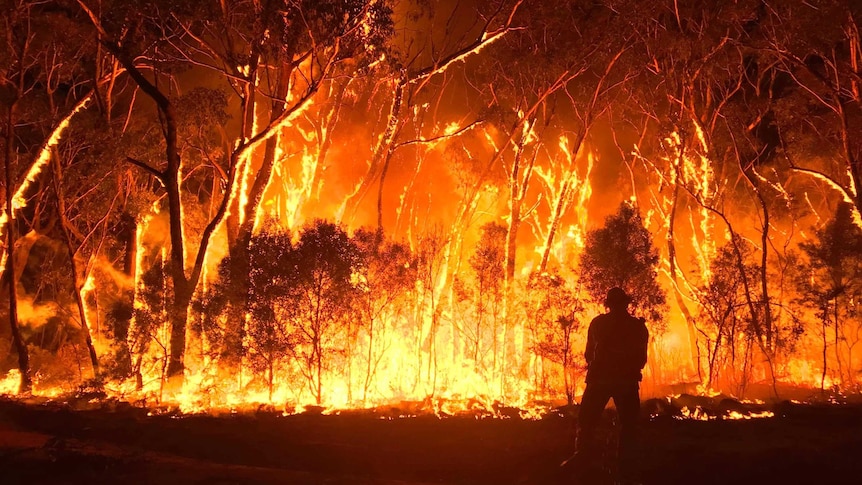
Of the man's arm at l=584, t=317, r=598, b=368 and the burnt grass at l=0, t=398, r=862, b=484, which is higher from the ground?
the man's arm at l=584, t=317, r=598, b=368

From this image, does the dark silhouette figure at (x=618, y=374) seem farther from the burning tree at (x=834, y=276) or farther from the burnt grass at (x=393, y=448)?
the burning tree at (x=834, y=276)

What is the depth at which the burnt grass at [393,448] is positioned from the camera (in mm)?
8734

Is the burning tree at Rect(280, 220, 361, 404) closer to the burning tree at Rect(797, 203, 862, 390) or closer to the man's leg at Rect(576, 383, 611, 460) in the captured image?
the man's leg at Rect(576, 383, 611, 460)

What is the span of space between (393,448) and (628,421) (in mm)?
3913

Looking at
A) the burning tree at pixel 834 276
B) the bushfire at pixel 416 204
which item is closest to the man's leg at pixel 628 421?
the bushfire at pixel 416 204

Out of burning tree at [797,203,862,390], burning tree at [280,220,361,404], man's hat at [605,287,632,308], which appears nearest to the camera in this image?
man's hat at [605,287,632,308]

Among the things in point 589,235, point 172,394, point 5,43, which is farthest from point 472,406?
point 5,43

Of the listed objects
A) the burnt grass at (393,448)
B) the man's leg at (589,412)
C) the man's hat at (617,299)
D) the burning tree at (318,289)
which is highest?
the burning tree at (318,289)

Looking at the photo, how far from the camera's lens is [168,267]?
51.6 feet

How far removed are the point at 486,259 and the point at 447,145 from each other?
9107mm

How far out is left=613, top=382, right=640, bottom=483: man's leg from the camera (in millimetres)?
8320

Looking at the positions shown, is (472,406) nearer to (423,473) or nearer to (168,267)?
(423,473)

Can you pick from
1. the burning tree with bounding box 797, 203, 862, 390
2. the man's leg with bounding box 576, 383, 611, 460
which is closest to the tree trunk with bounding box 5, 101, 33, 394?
the man's leg with bounding box 576, 383, 611, 460

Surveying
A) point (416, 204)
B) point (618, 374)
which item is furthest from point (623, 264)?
point (416, 204)
